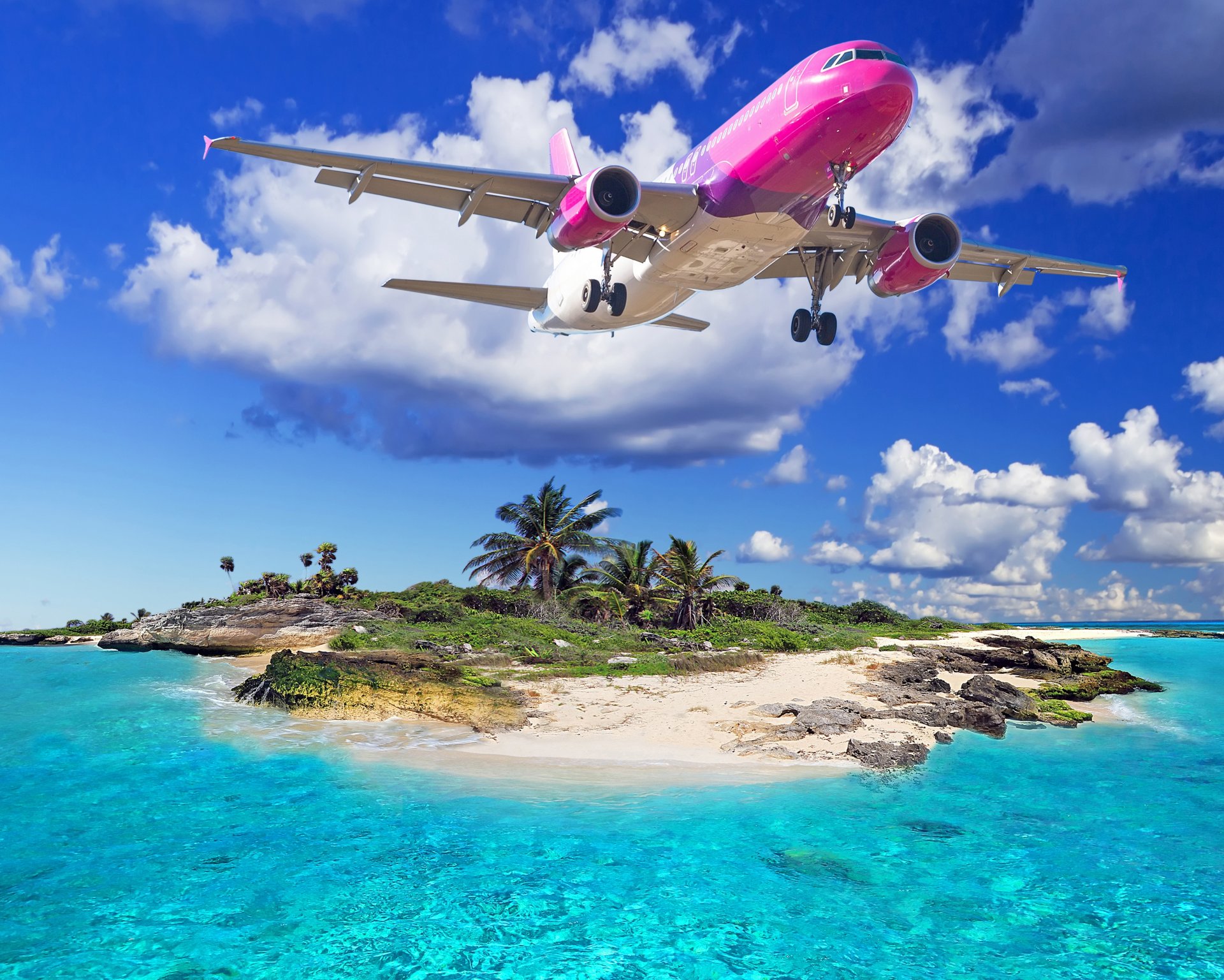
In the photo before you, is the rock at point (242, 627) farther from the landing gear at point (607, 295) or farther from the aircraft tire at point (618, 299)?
the aircraft tire at point (618, 299)

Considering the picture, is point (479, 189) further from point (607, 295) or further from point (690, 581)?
point (690, 581)

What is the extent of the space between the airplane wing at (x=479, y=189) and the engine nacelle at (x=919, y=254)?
6110 mm

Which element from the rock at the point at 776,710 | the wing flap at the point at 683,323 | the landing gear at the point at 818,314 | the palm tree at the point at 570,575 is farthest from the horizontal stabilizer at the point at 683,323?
the palm tree at the point at 570,575

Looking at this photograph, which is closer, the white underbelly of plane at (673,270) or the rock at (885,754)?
the rock at (885,754)

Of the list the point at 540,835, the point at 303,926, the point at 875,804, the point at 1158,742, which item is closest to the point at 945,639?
the point at 1158,742

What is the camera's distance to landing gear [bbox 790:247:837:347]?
22.1m

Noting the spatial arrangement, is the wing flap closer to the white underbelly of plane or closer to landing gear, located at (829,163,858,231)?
the white underbelly of plane

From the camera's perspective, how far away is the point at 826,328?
874 inches

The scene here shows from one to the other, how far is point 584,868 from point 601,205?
13.1 metres

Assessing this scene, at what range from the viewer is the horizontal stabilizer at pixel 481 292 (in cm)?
2188

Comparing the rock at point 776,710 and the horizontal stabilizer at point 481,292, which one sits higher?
the horizontal stabilizer at point 481,292

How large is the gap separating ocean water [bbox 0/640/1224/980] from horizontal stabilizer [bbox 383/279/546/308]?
41.8ft

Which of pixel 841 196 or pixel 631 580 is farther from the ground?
pixel 841 196

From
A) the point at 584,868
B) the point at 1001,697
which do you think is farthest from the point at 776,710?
the point at 584,868
